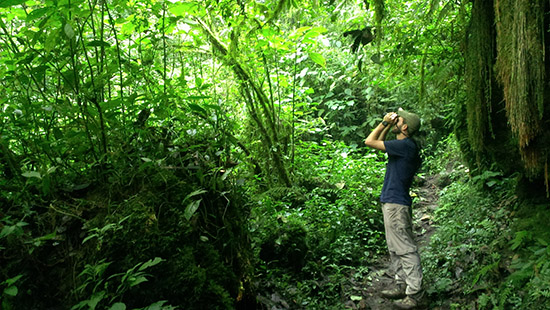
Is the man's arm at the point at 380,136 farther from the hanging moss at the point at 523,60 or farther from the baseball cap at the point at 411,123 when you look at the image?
the hanging moss at the point at 523,60

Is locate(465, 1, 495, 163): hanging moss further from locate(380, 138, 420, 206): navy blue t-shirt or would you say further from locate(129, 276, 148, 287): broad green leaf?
locate(129, 276, 148, 287): broad green leaf

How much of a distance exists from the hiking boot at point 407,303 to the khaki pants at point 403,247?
0.08 metres

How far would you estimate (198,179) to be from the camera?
305cm

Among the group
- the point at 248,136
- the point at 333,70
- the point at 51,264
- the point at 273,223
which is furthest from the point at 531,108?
the point at 333,70

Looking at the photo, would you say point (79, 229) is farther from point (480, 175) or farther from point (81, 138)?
point (480, 175)

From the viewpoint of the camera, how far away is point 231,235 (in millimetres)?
3035

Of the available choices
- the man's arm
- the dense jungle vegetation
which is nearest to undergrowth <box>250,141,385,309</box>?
the dense jungle vegetation

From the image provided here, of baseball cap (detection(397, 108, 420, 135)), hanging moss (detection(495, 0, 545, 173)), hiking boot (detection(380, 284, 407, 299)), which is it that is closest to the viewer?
hanging moss (detection(495, 0, 545, 173))

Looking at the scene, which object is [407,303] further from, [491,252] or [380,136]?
[380,136]

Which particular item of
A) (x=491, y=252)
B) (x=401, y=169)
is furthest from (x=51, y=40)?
(x=491, y=252)

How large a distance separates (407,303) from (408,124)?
6.67 ft

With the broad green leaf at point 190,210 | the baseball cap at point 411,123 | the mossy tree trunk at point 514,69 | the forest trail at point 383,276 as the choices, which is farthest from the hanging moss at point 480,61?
the broad green leaf at point 190,210

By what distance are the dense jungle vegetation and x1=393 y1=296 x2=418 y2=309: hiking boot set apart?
0.70 feet

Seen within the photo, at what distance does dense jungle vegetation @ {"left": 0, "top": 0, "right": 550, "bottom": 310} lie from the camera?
7.95ft
